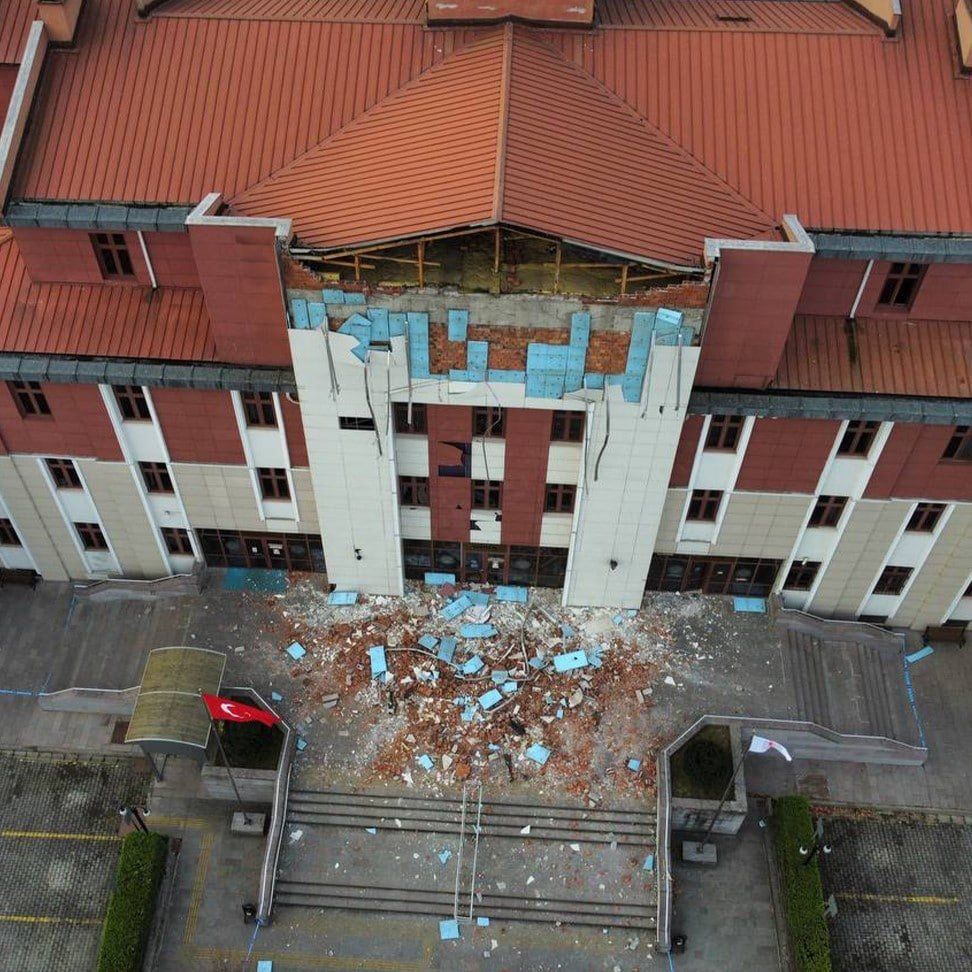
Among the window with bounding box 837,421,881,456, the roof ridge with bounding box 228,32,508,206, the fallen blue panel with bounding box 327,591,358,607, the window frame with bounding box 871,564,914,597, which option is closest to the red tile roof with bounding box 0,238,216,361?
the roof ridge with bounding box 228,32,508,206

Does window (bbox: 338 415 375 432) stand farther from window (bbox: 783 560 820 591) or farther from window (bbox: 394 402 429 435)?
window (bbox: 783 560 820 591)

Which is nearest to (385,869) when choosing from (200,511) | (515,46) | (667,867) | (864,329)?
(667,867)

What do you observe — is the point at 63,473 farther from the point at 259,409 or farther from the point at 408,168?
the point at 408,168

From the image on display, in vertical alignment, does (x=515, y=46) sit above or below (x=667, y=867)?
above

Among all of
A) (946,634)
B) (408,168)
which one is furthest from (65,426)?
(946,634)

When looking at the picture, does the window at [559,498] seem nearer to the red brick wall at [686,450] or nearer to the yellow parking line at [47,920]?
the red brick wall at [686,450]

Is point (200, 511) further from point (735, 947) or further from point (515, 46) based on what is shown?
point (735, 947)

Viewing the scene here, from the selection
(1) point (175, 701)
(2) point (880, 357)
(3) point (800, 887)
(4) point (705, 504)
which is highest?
(2) point (880, 357)
